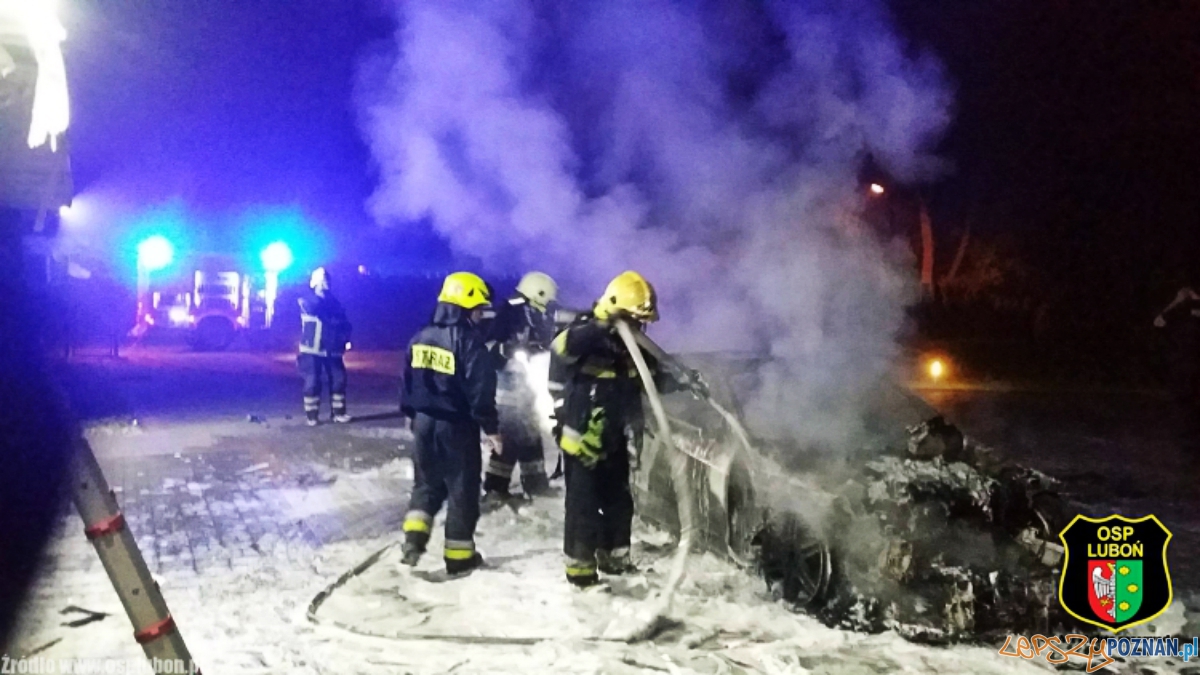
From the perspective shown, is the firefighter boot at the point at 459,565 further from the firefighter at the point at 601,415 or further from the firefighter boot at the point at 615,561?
the firefighter boot at the point at 615,561

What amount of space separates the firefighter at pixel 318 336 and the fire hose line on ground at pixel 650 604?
19.1 feet

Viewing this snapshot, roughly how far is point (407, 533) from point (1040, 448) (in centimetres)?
805

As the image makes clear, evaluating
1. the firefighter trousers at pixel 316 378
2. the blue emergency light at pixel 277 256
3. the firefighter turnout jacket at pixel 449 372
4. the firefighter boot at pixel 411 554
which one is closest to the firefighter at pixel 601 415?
the firefighter turnout jacket at pixel 449 372

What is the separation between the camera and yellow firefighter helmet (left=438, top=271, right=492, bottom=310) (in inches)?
220

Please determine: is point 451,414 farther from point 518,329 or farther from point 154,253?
point 154,253

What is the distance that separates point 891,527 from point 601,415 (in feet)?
5.81

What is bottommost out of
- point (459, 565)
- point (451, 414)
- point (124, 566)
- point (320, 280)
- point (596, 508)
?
point (459, 565)

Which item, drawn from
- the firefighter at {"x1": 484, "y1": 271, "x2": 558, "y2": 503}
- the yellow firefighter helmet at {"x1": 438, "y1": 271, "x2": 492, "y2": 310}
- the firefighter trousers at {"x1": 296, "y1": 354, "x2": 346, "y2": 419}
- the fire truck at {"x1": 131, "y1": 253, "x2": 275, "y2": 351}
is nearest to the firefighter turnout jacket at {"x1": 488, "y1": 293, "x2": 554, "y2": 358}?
the firefighter at {"x1": 484, "y1": 271, "x2": 558, "y2": 503}

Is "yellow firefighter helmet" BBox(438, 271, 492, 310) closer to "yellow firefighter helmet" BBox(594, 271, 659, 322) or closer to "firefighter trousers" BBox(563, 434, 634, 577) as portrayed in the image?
"yellow firefighter helmet" BBox(594, 271, 659, 322)

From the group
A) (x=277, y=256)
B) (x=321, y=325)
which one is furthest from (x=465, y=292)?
(x=277, y=256)

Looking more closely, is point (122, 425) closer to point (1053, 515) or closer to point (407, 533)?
point (407, 533)

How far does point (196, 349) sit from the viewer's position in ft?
72.4

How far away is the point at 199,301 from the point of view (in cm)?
2247

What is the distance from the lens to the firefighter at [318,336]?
10.7 metres
